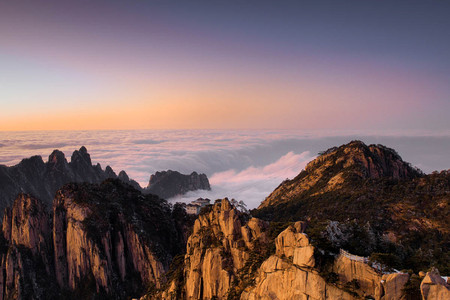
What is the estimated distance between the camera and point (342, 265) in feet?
72.1

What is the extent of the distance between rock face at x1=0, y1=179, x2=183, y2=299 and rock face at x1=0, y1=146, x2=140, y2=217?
72.7 m

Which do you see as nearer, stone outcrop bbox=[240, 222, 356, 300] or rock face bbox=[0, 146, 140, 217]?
stone outcrop bbox=[240, 222, 356, 300]

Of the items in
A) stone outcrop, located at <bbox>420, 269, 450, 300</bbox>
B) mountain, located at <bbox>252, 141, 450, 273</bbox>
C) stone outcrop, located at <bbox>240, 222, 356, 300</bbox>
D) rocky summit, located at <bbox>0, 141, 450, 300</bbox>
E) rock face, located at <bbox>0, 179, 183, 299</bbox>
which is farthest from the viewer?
rock face, located at <bbox>0, 179, 183, 299</bbox>

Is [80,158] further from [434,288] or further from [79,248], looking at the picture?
[434,288]

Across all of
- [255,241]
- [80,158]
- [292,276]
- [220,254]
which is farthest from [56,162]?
[292,276]

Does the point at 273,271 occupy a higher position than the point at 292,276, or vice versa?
the point at 292,276

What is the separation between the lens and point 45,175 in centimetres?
16438

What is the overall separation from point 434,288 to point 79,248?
75.5m

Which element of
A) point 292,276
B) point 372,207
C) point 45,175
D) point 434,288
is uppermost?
point 434,288

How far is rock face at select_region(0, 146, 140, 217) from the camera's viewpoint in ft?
480

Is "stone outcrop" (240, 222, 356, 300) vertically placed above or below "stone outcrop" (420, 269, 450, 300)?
below

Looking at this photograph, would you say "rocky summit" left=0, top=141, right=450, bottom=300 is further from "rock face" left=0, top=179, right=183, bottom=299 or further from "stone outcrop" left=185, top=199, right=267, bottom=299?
"rock face" left=0, top=179, right=183, bottom=299

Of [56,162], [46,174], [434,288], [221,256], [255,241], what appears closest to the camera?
[434,288]

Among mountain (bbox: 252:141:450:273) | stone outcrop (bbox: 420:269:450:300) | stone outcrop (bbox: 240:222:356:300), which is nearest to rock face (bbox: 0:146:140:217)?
mountain (bbox: 252:141:450:273)
